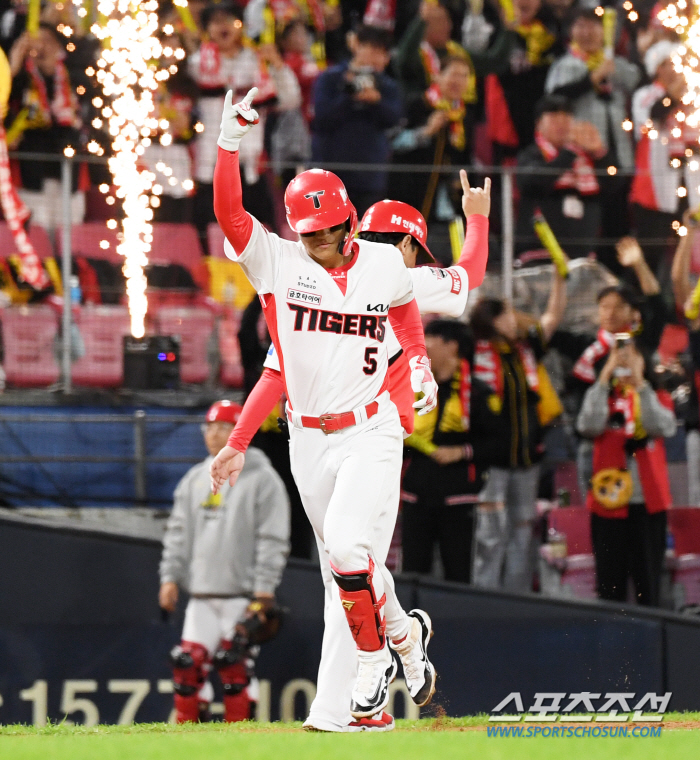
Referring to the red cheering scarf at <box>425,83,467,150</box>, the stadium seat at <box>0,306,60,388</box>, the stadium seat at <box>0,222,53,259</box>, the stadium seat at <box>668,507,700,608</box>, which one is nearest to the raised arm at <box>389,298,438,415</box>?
the stadium seat at <box>668,507,700,608</box>

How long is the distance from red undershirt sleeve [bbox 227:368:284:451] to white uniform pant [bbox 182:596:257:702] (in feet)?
9.56

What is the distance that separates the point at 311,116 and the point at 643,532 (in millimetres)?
4099

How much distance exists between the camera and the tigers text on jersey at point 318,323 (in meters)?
4.54

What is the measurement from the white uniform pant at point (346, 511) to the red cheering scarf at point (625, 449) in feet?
10.7

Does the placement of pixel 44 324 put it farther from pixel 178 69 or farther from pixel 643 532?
pixel 643 532

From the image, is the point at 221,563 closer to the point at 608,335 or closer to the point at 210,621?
the point at 210,621

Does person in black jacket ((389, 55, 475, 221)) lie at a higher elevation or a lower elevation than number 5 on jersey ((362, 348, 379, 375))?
higher

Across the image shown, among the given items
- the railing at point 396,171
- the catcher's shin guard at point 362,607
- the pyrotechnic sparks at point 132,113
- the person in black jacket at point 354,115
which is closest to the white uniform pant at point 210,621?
the railing at point 396,171

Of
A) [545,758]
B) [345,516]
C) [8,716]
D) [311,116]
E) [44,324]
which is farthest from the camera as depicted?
[311,116]

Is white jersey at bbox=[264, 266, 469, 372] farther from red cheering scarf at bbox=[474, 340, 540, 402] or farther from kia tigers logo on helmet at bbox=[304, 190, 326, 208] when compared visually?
red cheering scarf at bbox=[474, 340, 540, 402]

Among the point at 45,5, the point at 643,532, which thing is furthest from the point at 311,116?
the point at 643,532

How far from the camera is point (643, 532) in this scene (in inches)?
302

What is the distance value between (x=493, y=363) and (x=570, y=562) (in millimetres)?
1397

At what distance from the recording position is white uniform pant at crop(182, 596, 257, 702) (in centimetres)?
734
